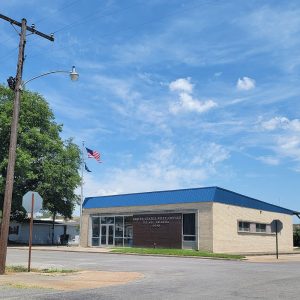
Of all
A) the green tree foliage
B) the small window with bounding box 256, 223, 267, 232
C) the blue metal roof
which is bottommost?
the small window with bounding box 256, 223, 267, 232

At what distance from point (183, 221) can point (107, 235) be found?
9.12 metres

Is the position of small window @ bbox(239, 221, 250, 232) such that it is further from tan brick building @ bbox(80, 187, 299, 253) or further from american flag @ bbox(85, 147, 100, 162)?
american flag @ bbox(85, 147, 100, 162)

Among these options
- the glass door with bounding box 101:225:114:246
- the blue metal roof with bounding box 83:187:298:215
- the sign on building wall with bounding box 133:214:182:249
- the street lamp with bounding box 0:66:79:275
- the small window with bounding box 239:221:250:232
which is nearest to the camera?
the street lamp with bounding box 0:66:79:275

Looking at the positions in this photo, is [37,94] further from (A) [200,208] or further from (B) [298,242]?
(B) [298,242]

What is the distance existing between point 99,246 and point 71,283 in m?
30.8

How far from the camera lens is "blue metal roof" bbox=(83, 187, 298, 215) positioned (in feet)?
122

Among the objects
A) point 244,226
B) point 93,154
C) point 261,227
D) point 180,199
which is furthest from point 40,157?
point 261,227

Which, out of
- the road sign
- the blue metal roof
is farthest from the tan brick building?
the road sign

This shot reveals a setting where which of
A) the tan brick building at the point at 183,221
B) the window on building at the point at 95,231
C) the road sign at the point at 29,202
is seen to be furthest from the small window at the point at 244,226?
the road sign at the point at 29,202

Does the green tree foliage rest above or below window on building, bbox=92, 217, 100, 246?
above

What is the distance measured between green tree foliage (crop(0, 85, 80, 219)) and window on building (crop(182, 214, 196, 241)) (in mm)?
14419

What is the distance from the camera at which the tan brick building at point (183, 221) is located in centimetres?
3666

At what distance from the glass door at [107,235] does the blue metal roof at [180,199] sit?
6.54ft

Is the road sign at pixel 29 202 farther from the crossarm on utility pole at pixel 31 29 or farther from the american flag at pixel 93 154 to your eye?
the american flag at pixel 93 154
